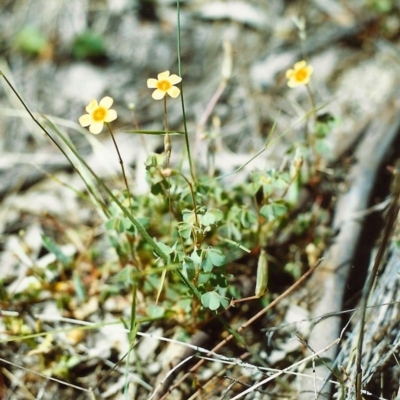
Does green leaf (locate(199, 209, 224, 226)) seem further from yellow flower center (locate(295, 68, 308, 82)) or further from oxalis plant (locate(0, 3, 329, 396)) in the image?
yellow flower center (locate(295, 68, 308, 82))

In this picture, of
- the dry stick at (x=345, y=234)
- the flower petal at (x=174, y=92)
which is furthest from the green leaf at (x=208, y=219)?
the dry stick at (x=345, y=234)

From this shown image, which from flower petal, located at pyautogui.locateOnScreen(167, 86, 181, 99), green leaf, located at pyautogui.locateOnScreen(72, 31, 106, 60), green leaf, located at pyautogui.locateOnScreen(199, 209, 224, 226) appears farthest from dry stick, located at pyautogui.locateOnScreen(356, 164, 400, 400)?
green leaf, located at pyautogui.locateOnScreen(72, 31, 106, 60)

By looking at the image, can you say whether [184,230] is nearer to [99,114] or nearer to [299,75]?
[99,114]

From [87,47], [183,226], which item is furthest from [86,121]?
[87,47]

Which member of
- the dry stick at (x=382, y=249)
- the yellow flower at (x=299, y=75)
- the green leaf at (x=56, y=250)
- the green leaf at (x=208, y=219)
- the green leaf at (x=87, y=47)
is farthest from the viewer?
the green leaf at (x=87, y=47)

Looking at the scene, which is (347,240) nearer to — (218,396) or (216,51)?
(218,396)

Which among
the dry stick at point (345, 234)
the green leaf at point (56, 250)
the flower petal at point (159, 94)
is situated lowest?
the green leaf at point (56, 250)

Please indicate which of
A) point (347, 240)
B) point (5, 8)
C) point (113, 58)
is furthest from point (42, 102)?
point (347, 240)

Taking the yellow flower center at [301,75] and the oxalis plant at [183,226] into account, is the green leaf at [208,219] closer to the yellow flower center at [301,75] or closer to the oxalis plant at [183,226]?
the oxalis plant at [183,226]

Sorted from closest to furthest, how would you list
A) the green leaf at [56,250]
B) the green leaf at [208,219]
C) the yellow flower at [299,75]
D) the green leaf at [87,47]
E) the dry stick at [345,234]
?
the green leaf at [208,219] → the dry stick at [345,234] → the yellow flower at [299,75] → the green leaf at [56,250] → the green leaf at [87,47]
